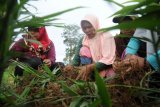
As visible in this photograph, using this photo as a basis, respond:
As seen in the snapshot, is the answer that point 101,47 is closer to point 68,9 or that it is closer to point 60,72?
point 60,72

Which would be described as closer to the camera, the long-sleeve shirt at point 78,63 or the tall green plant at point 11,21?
the tall green plant at point 11,21

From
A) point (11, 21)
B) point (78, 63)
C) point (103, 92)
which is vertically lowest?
point (78, 63)

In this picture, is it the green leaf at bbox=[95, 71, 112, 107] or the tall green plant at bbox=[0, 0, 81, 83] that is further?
the green leaf at bbox=[95, 71, 112, 107]

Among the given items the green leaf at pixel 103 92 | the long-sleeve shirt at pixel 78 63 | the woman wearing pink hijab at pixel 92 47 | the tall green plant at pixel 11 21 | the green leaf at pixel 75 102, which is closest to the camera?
the tall green plant at pixel 11 21

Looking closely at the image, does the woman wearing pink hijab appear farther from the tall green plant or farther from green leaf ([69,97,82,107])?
the tall green plant

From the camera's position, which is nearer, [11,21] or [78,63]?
[11,21]

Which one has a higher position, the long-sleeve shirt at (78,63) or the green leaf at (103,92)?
the green leaf at (103,92)

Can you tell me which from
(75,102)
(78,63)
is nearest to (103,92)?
(75,102)

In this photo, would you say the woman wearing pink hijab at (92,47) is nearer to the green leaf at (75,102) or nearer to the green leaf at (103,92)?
the green leaf at (75,102)

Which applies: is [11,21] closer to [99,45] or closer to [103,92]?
[103,92]

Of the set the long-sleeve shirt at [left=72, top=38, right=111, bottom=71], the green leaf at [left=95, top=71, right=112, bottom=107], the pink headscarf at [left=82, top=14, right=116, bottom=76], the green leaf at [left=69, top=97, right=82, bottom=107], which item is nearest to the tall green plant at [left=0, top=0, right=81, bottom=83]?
the green leaf at [left=95, top=71, right=112, bottom=107]

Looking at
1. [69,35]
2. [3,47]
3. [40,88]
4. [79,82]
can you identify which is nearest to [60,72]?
[40,88]

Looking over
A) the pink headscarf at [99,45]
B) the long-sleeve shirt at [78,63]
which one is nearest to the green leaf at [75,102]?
the long-sleeve shirt at [78,63]

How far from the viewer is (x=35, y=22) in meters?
0.69
